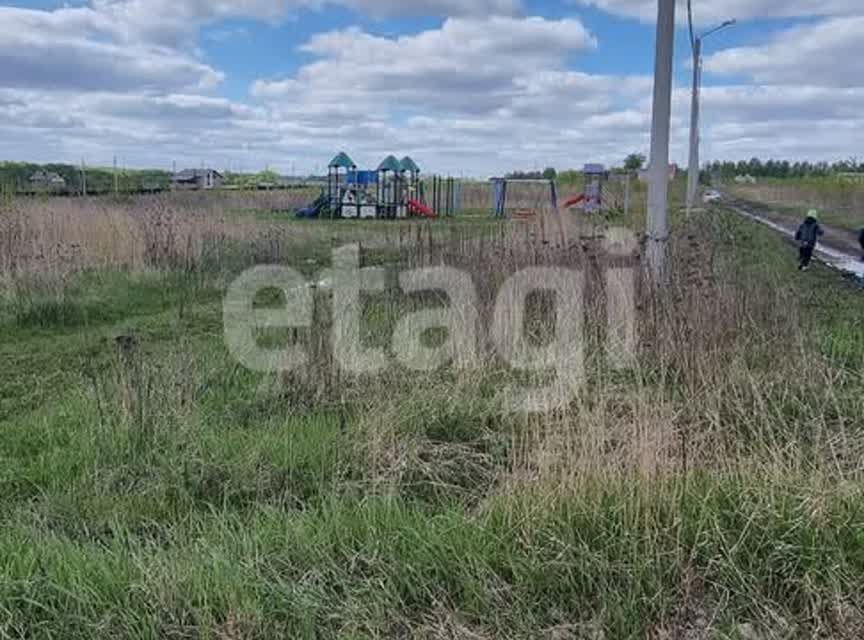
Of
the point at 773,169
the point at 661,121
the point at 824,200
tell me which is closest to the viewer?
the point at 661,121

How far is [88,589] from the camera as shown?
275 cm

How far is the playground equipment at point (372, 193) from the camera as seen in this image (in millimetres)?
30141

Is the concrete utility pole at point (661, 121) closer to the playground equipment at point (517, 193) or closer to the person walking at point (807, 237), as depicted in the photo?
the person walking at point (807, 237)

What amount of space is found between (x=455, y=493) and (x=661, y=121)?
5.31 m

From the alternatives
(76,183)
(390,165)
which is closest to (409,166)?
(390,165)

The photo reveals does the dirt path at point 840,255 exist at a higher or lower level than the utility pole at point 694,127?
lower

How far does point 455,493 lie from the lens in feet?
12.4

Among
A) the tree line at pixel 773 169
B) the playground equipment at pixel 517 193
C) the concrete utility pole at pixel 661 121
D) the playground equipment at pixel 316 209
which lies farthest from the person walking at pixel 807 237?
the tree line at pixel 773 169

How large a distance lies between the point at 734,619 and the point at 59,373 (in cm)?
566

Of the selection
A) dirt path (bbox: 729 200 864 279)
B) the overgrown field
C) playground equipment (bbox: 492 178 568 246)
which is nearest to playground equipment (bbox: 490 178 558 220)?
playground equipment (bbox: 492 178 568 246)

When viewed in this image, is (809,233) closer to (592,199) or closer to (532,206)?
(592,199)

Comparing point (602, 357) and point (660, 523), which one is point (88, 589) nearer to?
point (660, 523)

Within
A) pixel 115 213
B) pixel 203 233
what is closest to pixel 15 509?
pixel 203 233

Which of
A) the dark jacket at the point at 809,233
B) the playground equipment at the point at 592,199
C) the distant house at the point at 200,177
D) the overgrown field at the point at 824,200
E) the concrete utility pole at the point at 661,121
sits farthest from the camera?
the distant house at the point at 200,177
